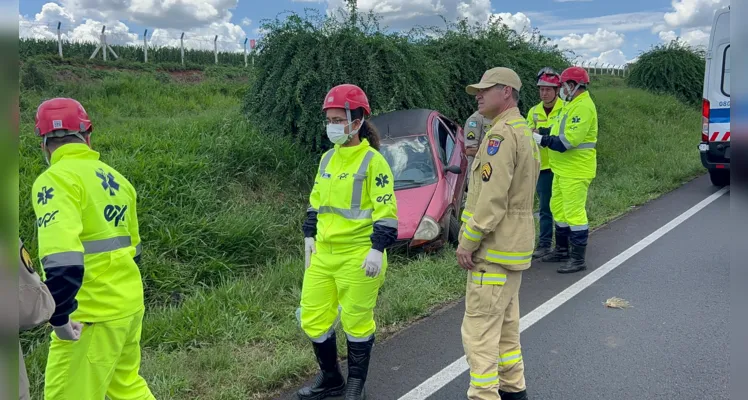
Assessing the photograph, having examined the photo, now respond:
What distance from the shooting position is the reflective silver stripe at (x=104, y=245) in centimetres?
284

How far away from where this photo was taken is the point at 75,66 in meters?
19.0

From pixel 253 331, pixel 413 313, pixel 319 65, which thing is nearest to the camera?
pixel 253 331

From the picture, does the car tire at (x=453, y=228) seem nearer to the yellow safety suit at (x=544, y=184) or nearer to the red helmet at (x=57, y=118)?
the yellow safety suit at (x=544, y=184)

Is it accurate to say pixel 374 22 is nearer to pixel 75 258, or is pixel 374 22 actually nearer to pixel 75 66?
pixel 75 258

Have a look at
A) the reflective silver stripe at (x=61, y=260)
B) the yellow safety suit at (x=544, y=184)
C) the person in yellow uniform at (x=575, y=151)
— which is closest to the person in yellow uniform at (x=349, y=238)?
the reflective silver stripe at (x=61, y=260)

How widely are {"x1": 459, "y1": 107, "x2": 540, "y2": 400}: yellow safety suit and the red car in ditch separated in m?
3.11

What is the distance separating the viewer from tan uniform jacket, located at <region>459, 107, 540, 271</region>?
131 inches

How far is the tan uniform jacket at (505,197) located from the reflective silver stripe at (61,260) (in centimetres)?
197

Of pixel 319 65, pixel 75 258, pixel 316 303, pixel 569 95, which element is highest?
pixel 319 65

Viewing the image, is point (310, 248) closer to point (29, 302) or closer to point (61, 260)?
point (61, 260)

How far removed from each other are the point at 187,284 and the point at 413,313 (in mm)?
2328

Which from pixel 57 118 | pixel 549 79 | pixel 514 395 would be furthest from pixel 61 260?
pixel 549 79

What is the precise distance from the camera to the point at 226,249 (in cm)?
681

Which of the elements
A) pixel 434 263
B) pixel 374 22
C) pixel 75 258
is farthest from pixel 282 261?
pixel 374 22
